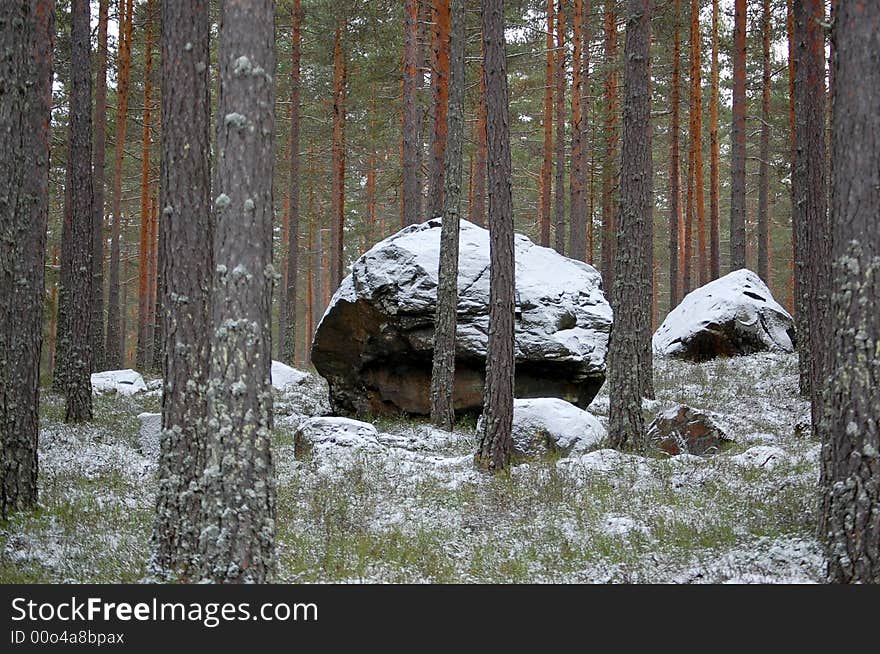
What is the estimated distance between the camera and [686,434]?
Answer: 431 inches

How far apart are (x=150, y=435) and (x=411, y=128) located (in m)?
11.0

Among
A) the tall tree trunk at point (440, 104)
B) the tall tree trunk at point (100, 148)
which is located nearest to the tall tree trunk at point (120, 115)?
the tall tree trunk at point (100, 148)

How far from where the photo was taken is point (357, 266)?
14.0 meters

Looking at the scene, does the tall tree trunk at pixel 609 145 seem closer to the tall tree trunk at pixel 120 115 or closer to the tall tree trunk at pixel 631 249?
the tall tree trunk at pixel 631 249

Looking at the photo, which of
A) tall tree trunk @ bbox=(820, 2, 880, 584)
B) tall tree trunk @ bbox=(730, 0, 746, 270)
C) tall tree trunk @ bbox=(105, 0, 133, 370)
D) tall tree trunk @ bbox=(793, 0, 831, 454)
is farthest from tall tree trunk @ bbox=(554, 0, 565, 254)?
tall tree trunk @ bbox=(820, 2, 880, 584)

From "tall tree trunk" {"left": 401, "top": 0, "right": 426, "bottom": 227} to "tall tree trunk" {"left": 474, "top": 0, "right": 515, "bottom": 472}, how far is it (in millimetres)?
8876

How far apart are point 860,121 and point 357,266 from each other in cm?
974

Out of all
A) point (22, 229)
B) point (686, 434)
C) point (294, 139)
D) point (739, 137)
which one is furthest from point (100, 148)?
point (739, 137)

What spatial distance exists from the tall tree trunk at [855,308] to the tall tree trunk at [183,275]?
490cm

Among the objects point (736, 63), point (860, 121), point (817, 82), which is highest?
point (736, 63)

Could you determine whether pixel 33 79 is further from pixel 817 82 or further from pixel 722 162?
pixel 722 162

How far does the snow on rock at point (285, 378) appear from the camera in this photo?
19084mm

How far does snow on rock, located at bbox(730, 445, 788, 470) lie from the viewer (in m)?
9.25
